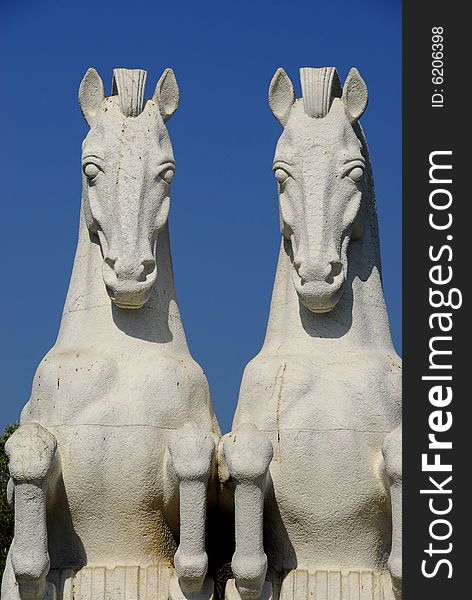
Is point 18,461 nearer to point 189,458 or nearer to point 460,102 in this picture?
point 189,458

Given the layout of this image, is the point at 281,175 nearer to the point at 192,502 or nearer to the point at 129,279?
the point at 129,279

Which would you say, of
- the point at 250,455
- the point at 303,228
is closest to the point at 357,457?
the point at 250,455

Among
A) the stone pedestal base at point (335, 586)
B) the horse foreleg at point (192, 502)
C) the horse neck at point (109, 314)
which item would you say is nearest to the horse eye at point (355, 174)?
the horse neck at point (109, 314)

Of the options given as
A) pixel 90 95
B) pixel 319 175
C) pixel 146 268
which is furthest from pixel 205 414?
pixel 90 95

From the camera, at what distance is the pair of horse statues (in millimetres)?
8117

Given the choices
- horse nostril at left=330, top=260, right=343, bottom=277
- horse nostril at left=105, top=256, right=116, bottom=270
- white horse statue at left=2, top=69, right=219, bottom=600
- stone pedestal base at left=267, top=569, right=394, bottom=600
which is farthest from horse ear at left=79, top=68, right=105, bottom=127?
stone pedestal base at left=267, top=569, right=394, bottom=600

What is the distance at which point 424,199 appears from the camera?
26.0ft

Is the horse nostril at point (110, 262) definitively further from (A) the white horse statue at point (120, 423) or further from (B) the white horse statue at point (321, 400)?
(B) the white horse statue at point (321, 400)

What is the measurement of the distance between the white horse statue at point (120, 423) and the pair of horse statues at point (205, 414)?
0.01m

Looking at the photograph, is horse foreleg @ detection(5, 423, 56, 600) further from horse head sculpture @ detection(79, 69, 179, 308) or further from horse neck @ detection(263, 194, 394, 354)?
horse neck @ detection(263, 194, 394, 354)

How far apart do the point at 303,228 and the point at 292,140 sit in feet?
2.03

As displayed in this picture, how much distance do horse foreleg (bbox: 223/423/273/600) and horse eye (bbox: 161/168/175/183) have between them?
180 cm

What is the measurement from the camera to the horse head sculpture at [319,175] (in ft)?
27.9

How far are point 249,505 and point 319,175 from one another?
213 centimetres
